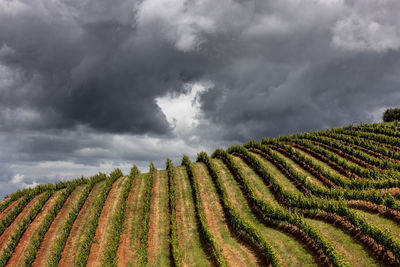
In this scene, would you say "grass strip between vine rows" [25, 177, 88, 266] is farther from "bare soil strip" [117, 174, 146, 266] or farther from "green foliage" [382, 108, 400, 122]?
"green foliage" [382, 108, 400, 122]

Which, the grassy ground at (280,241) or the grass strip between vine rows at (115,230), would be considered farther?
the grass strip between vine rows at (115,230)

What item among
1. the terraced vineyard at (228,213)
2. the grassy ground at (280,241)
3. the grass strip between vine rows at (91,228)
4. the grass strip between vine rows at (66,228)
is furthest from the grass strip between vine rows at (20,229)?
the grassy ground at (280,241)

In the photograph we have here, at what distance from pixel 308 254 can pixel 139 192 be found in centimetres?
3017

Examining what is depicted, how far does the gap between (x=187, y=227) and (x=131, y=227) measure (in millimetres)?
8010

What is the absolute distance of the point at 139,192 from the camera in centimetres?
4684

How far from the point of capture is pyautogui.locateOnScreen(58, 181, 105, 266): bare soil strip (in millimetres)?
32031

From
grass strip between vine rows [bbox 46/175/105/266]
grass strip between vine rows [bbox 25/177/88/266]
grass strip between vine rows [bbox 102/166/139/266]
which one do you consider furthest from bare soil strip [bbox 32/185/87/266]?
A: grass strip between vine rows [bbox 102/166/139/266]

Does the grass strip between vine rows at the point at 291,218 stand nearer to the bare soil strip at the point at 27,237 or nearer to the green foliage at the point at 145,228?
the green foliage at the point at 145,228

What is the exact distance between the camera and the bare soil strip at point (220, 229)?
28.0 m

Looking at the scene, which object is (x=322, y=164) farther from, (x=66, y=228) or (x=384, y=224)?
(x=66, y=228)

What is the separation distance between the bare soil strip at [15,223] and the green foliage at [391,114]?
11783cm

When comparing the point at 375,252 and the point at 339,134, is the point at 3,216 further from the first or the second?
the point at 339,134

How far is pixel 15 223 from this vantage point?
41469 mm

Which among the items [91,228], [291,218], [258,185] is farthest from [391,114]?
[91,228]
